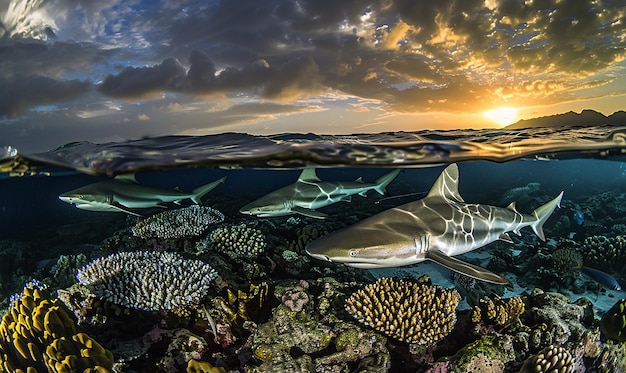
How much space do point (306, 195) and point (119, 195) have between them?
4.99m

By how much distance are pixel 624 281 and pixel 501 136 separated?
5.82 metres

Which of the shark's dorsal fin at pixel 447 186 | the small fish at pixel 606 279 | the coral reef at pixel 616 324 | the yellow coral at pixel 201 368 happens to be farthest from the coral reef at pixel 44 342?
the small fish at pixel 606 279

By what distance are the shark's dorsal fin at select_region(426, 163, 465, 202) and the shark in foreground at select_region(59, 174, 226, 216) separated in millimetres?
6136

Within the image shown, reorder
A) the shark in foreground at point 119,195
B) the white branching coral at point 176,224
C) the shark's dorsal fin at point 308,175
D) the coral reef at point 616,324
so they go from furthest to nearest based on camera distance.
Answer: the shark's dorsal fin at point 308,175
the white branching coral at point 176,224
the shark in foreground at point 119,195
the coral reef at point 616,324

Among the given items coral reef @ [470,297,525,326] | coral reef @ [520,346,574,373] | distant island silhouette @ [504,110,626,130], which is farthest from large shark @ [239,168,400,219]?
coral reef @ [520,346,574,373]

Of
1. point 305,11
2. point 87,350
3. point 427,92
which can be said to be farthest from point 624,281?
point 87,350

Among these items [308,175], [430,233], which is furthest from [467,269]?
[308,175]

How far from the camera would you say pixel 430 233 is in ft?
18.4

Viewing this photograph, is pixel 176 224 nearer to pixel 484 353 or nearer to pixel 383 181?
pixel 383 181

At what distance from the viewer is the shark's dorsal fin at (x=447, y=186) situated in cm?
675

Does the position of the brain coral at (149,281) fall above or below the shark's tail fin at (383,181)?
below

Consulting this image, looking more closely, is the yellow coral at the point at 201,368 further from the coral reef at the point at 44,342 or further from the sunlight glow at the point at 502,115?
the sunlight glow at the point at 502,115

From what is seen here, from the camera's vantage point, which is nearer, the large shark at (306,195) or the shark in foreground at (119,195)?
the shark in foreground at (119,195)

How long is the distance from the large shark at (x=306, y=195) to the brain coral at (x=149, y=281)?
312cm
